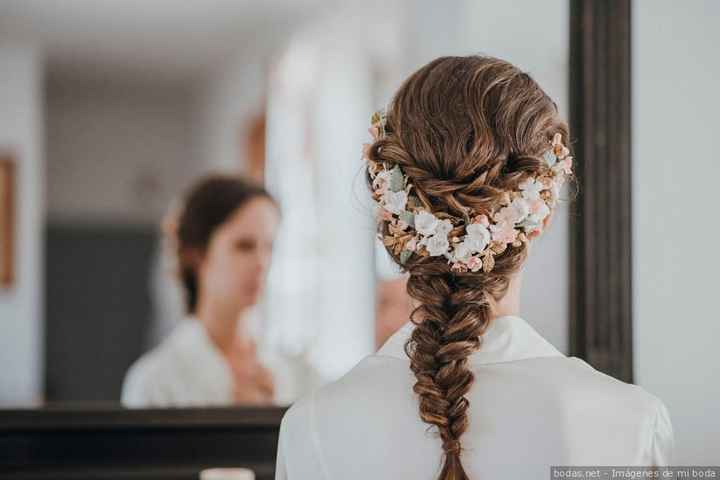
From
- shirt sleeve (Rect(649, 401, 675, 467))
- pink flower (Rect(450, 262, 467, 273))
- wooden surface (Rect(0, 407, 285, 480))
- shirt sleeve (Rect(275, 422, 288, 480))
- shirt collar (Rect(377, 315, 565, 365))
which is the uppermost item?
pink flower (Rect(450, 262, 467, 273))

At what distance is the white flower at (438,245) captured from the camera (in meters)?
0.78

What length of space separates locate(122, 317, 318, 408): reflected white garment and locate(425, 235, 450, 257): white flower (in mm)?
857

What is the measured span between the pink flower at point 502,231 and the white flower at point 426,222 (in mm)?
58

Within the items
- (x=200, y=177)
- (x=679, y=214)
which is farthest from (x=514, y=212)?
(x=200, y=177)

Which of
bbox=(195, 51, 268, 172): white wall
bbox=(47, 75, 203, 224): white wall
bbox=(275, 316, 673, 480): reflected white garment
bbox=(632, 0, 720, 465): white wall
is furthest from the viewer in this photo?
bbox=(195, 51, 268, 172): white wall

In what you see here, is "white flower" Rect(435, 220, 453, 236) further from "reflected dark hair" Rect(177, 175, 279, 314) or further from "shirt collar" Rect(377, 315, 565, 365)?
"reflected dark hair" Rect(177, 175, 279, 314)

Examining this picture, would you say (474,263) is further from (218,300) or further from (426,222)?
(218,300)

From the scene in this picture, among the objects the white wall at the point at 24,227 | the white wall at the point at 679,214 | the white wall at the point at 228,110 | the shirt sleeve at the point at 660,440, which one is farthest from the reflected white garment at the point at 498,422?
the white wall at the point at 228,110

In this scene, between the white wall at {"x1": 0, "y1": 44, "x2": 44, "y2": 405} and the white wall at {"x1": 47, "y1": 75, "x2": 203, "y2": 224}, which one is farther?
the white wall at {"x1": 47, "y1": 75, "x2": 203, "y2": 224}

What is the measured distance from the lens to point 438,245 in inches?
30.8

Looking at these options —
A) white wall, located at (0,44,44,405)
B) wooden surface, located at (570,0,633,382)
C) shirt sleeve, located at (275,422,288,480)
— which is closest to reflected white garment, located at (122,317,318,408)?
white wall, located at (0,44,44,405)

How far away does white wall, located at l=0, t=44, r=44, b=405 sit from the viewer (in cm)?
149

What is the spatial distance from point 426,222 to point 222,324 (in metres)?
1.02

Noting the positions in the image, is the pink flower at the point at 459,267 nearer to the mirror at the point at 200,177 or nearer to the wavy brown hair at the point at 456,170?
the wavy brown hair at the point at 456,170
